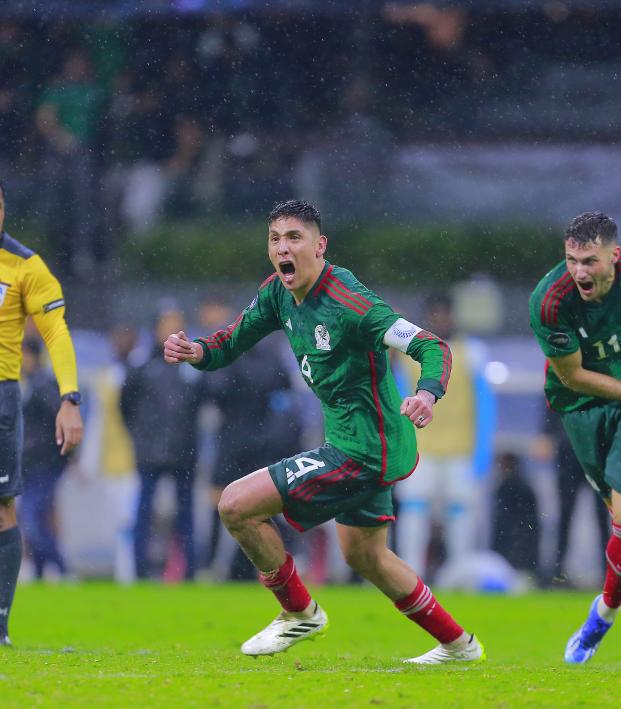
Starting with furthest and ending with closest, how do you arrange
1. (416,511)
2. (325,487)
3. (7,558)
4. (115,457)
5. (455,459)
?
(115,457), (455,459), (416,511), (7,558), (325,487)

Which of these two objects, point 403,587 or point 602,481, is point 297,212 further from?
point 602,481

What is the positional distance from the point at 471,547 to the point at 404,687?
7.25 m

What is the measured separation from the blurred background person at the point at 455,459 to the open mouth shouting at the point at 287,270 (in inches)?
244

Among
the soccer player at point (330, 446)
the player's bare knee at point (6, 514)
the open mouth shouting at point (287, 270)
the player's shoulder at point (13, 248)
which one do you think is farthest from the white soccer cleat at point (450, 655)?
the player's shoulder at point (13, 248)

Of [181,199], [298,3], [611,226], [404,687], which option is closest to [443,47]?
[298,3]

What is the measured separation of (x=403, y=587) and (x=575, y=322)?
5.05 feet

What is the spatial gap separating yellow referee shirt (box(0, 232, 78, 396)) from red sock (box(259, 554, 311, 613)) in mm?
1508

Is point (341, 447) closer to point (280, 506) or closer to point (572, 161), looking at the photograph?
point (280, 506)

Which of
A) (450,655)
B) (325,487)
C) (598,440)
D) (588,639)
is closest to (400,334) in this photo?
(325,487)

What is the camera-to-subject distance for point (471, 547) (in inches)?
512

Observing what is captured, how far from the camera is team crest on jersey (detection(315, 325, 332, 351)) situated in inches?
260

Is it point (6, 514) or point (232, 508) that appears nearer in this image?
point (232, 508)

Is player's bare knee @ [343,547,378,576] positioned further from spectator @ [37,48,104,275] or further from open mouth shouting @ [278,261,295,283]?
spectator @ [37,48,104,275]

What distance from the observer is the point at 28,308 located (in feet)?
24.9
